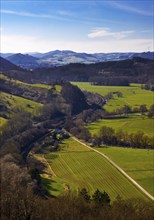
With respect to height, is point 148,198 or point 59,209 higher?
point 59,209

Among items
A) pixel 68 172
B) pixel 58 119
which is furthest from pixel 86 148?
pixel 58 119

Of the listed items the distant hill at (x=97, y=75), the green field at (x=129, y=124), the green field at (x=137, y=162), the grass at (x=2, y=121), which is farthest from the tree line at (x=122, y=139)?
the distant hill at (x=97, y=75)

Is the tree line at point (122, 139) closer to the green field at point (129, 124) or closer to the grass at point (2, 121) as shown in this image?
the green field at point (129, 124)

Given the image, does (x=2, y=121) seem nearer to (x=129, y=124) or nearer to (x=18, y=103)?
(x=18, y=103)

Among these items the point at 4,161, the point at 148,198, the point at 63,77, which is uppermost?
the point at 63,77

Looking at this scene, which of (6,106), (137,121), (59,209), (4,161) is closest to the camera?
(59,209)

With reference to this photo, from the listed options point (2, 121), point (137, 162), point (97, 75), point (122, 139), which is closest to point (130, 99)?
point (122, 139)

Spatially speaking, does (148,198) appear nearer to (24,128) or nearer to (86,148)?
(86,148)
